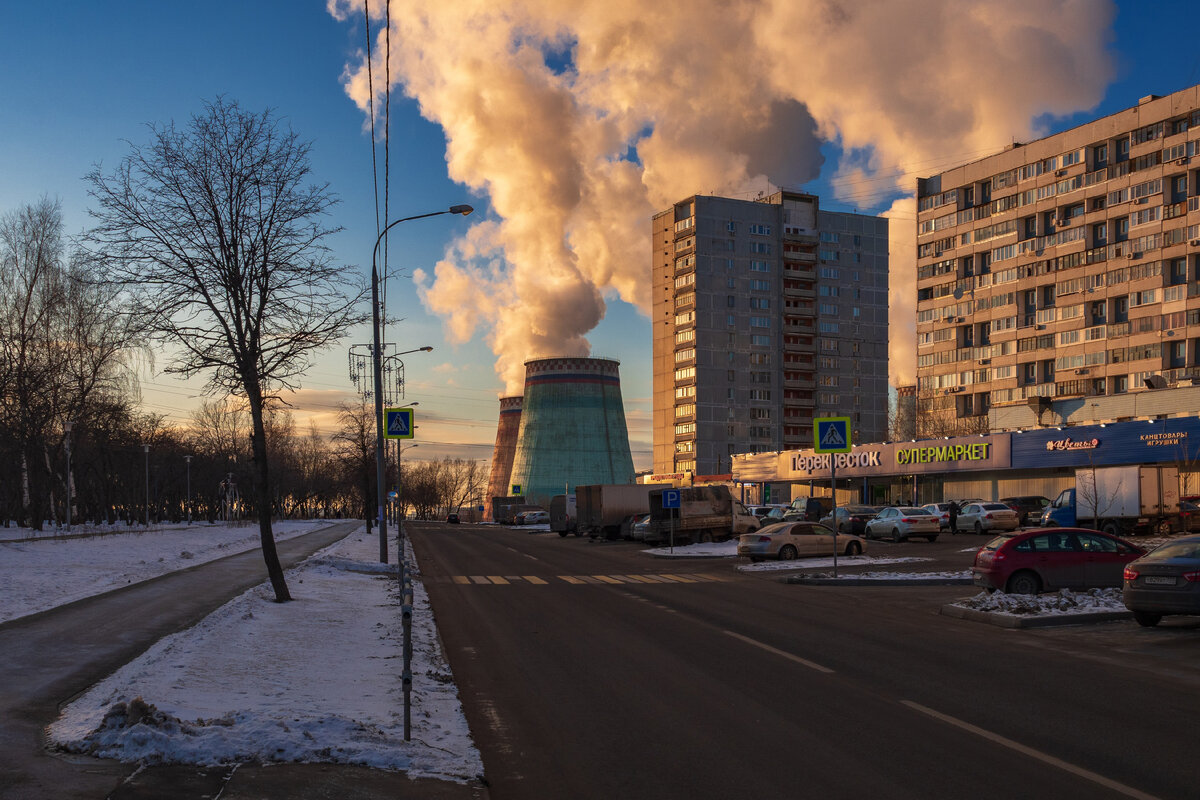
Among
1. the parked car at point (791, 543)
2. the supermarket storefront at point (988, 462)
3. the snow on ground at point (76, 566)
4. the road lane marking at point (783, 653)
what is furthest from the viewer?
the supermarket storefront at point (988, 462)

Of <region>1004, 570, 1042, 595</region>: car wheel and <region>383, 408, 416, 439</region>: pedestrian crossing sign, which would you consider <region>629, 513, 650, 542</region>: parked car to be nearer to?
<region>383, 408, 416, 439</region>: pedestrian crossing sign

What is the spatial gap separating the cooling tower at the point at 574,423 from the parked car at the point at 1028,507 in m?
45.7

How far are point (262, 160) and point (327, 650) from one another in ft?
33.3

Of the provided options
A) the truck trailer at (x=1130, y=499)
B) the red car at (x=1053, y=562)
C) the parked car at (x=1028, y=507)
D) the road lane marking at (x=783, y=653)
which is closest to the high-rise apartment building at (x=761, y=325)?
the parked car at (x=1028, y=507)

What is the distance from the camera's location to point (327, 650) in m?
12.2

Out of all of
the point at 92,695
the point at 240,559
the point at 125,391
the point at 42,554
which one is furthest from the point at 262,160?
the point at 125,391

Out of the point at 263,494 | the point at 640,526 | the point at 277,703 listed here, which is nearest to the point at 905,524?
the point at 640,526

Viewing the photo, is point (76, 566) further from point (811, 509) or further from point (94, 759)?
point (811, 509)

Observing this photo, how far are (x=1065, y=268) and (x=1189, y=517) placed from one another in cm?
5422

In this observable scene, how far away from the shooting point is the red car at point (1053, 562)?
1902 centimetres

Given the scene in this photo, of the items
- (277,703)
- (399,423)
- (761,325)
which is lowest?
(277,703)

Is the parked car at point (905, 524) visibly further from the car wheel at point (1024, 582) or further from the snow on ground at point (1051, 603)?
the snow on ground at point (1051, 603)

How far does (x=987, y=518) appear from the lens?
46.0 meters

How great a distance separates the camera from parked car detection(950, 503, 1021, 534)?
45.8 metres
